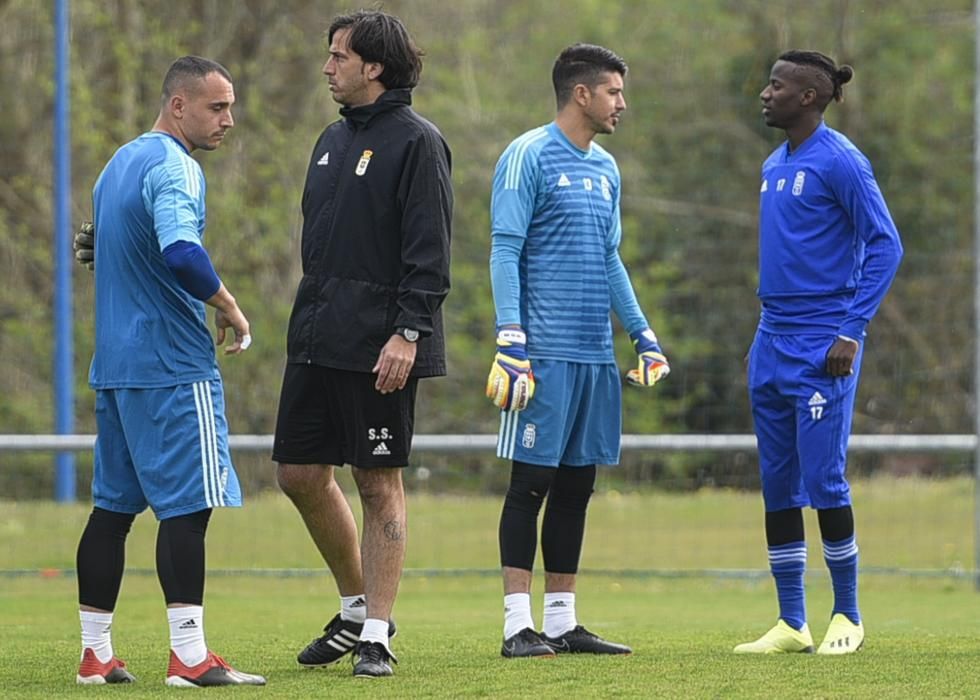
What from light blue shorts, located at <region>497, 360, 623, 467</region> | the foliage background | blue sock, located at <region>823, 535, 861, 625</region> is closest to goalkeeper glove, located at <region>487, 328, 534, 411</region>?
light blue shorts, located at <region>497, 360, 623, 467</region>

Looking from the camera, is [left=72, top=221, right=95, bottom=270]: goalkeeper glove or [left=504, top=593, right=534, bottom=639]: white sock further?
[left=504, top=593, right=534, bottom=639]: white sock

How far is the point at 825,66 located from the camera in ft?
22.6

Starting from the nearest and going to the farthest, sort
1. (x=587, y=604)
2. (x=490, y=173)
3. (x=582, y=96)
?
(x=582, y=96) → (x=587, y=604) → (x=490, y=173)

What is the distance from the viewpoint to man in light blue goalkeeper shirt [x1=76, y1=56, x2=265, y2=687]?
18.8 ft

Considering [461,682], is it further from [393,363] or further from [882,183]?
[882,183]

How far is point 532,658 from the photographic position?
6.45 metres

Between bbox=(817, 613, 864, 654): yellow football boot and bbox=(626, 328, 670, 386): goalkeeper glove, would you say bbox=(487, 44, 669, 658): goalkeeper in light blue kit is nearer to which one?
bbox=(626, 328, 670, 386): goalkeeper glove

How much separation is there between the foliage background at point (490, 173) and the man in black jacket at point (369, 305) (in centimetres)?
654

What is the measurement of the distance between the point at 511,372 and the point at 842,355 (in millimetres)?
1183

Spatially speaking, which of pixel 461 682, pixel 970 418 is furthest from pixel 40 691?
pixel 970 418

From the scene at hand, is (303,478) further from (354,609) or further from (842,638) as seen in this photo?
(842,638)

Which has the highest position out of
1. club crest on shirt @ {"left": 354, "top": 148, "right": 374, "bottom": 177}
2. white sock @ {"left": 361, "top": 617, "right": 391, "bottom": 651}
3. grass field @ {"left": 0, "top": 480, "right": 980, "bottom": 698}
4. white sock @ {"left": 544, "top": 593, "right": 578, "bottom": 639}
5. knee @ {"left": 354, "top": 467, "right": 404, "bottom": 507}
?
club crest on shirt @ {"left": 354, "top": 148, "right": 374, "bottom": 177}

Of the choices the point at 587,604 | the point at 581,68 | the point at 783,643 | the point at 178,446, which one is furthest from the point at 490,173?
the point at 178,446

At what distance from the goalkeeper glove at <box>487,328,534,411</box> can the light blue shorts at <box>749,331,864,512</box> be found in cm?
92
